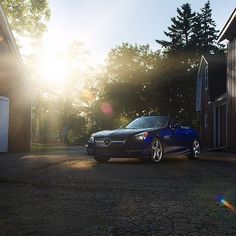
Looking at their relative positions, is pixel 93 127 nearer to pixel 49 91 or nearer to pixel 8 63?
pixel 49 91

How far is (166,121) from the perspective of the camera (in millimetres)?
13484

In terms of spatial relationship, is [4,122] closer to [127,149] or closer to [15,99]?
[15,99]

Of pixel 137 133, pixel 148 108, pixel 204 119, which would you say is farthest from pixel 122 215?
pixel 148 108

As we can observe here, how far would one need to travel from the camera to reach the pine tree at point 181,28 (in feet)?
192

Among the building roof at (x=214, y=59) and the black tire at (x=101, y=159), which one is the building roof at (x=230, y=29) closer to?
the building roof at (x=214, y=59)

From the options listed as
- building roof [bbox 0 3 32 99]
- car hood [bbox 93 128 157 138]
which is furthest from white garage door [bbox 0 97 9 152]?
car hood [bbox 93 128 157 138]

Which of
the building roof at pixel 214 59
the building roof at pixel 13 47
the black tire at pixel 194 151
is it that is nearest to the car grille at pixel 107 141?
the black tire at pixel 194 151

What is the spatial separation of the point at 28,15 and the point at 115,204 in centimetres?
2881

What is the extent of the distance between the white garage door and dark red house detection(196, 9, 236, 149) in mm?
10459

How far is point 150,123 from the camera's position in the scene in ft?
43.9

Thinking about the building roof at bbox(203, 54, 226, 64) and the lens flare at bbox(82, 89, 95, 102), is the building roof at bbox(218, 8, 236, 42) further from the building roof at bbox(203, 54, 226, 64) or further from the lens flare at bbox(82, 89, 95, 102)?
the lens flare at bbox(82, 89, 95, 102)

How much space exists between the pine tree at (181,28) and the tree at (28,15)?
27868mm

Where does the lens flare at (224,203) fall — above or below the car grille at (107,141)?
below

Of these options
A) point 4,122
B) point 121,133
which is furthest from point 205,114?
point 121,133
